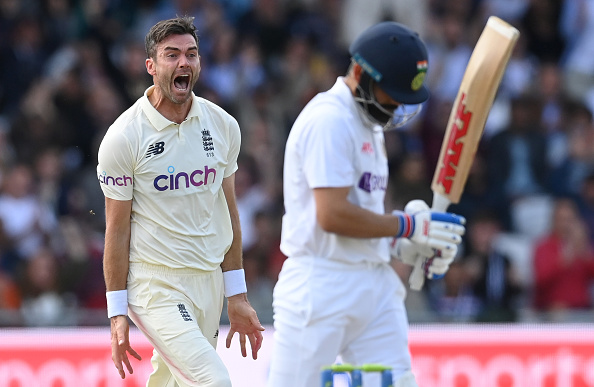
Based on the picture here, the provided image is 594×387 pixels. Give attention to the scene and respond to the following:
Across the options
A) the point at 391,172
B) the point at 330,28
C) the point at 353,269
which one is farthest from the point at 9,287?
the point at 353,269

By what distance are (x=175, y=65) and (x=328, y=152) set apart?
759mm

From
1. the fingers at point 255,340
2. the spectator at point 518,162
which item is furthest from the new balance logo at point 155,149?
the spectator at point 518,162

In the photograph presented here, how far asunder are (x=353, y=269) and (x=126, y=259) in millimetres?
1005

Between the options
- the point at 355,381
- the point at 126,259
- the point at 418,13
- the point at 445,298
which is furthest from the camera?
the point at 418,13

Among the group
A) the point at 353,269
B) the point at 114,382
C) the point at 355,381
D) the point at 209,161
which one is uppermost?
the point at 209,161

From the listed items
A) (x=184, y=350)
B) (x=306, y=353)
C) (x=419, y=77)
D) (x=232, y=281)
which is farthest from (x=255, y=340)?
(x=419, y=77)

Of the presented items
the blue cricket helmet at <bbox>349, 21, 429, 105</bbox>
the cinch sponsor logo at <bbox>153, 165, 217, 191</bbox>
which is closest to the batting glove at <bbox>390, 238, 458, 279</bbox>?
the blue cricket helmet at <bbox>349, 21, 429, 105</bbox>

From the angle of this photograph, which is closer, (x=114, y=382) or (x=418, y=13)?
(x=114, y=382)

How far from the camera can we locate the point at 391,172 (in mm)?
9898

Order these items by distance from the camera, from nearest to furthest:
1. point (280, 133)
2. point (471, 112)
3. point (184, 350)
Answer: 1. point (184, 350)
2. point (471, 112)
3. point (280, 133)

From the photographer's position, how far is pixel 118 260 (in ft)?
15.2

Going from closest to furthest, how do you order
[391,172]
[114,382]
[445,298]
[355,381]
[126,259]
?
[355,381] < [126,259] < [114,382] < [445,298] < [391,172]

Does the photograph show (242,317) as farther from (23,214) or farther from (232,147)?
(23,214)

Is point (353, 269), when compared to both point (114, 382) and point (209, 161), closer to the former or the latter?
point (209, 161)
